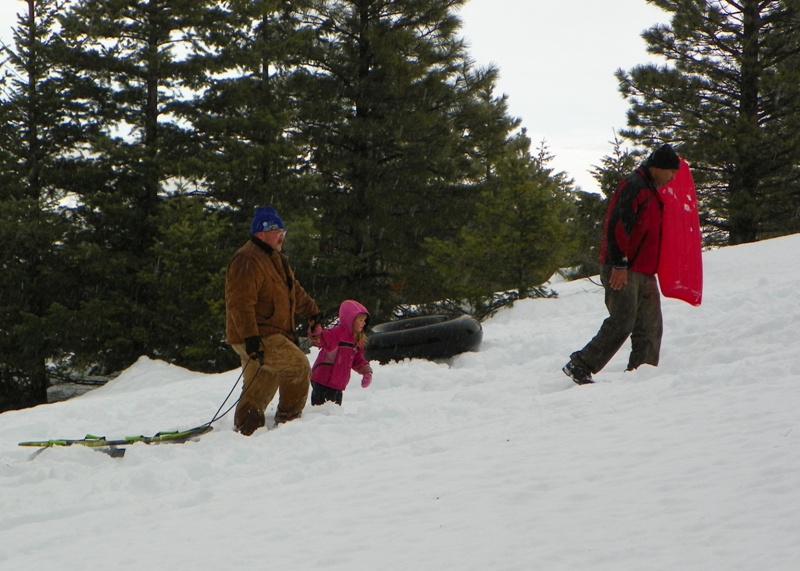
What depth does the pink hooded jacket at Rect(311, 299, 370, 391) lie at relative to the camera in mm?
6629

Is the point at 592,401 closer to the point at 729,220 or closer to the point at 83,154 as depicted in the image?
the point at 83,154

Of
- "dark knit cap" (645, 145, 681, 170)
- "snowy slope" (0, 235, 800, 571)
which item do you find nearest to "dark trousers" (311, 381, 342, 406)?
"snowy slope" (0, 235, 800, 571)

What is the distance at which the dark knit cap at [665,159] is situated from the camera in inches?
247

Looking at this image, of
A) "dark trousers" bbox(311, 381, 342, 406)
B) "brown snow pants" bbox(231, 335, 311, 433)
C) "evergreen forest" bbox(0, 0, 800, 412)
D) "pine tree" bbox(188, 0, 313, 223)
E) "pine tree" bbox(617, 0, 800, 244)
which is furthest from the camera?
"pine tree" bbox(617, 0, 800, 244)

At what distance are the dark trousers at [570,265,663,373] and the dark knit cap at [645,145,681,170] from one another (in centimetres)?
89

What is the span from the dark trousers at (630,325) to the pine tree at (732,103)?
16.2m

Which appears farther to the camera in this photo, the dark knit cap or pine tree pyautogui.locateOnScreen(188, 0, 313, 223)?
pine tree pyautogui.locateOnScreen(188, 0, 313, 223)

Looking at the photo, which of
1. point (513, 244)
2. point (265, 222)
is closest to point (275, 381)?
point (265, 222)

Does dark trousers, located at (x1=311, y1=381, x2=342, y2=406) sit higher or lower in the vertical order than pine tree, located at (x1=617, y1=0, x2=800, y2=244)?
lower

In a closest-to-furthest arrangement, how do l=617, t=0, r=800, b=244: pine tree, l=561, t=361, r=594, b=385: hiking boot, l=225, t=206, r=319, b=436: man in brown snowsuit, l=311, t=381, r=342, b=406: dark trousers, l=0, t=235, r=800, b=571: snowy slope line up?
l=0, t=235, r=800, b=571: snowy slope, l=225, t=206, r=319, b=436: man in brown snowsuit, l=561, t=361, r=594, b=385: hiking boot, l=311, t=381, r=342, b=406: dark trousers, l=617, t=0, r=800, b=244: pine tree

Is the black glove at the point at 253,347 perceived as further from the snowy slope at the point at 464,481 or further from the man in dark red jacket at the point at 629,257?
the man in dark red jacket at the point at 629,257

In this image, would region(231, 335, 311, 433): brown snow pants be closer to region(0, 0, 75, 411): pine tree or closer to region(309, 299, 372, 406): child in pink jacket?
region(309, 299, 372, 406): child in pink jacket

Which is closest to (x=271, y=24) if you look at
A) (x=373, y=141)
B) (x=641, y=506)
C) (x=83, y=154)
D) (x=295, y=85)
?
(x=295, y=85)

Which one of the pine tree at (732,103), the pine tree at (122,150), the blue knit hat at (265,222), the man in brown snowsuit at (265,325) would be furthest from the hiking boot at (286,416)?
the pine tree at (732,103)
